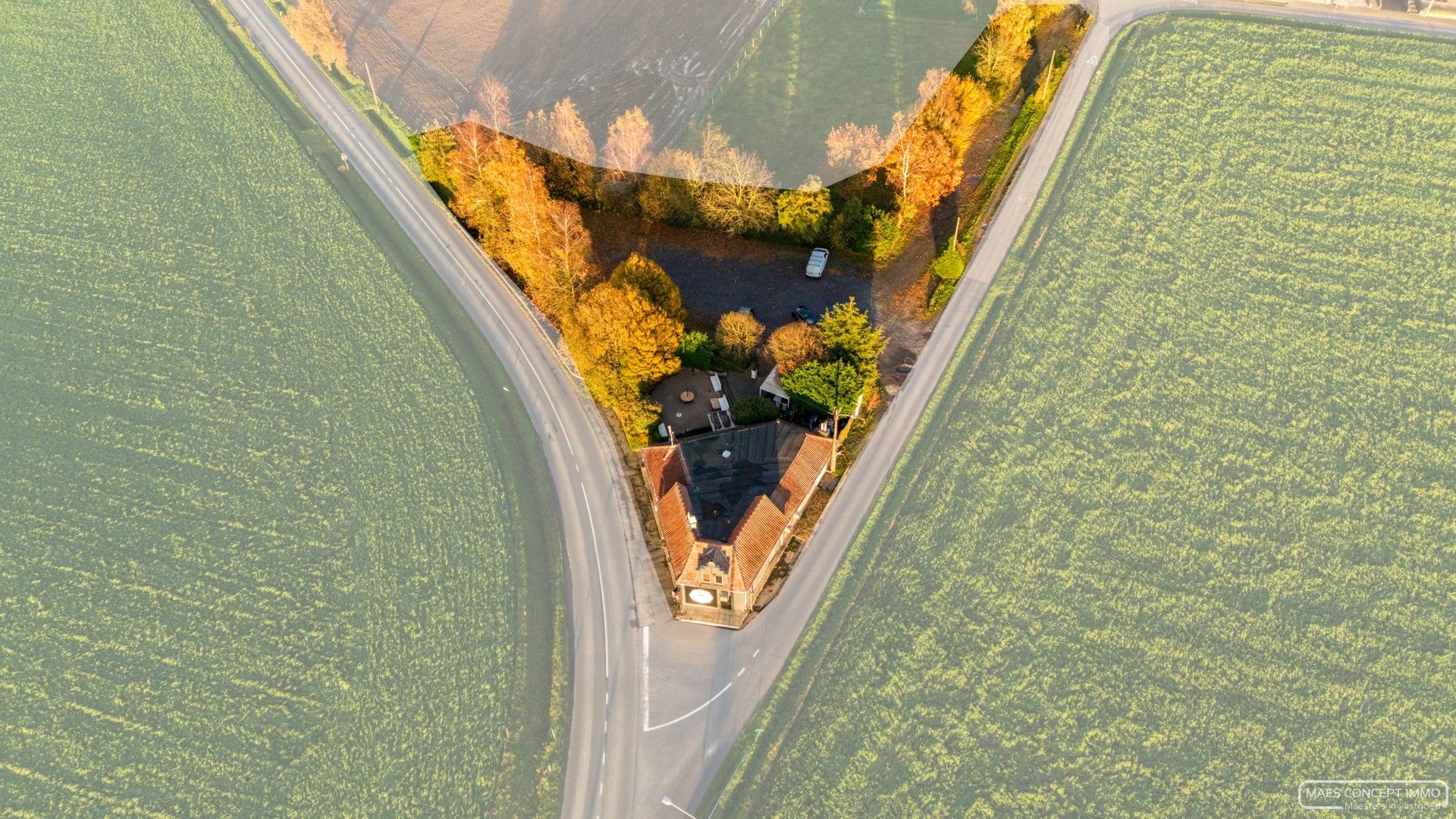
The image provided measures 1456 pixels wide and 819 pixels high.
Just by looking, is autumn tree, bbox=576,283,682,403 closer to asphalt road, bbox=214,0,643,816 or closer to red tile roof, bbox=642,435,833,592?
asphalt road, bbox=214,0,643,816

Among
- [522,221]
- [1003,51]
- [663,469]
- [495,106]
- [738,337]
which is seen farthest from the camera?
→ [1003,51]

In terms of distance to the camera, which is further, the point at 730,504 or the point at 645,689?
the point at 730,504

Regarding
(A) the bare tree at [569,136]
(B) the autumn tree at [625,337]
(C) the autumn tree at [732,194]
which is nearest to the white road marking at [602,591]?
(B) the autumn tree at [625,337]

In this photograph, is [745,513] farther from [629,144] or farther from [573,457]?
[629,144]

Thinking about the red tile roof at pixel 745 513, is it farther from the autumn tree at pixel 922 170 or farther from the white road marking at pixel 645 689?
the autumn tree at pixel 922 170

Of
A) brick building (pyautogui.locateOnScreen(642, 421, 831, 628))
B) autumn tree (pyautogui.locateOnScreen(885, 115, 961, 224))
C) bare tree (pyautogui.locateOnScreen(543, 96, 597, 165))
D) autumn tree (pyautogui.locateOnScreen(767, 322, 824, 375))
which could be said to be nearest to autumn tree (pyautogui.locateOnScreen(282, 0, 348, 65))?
bare tree (pyautogui.locateOnScreen(543, 96, 597, 165))

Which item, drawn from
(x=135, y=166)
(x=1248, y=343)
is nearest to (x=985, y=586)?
(x=1248, y=343)

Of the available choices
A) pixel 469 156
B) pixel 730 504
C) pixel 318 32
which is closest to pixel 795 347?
pixel 730 504
